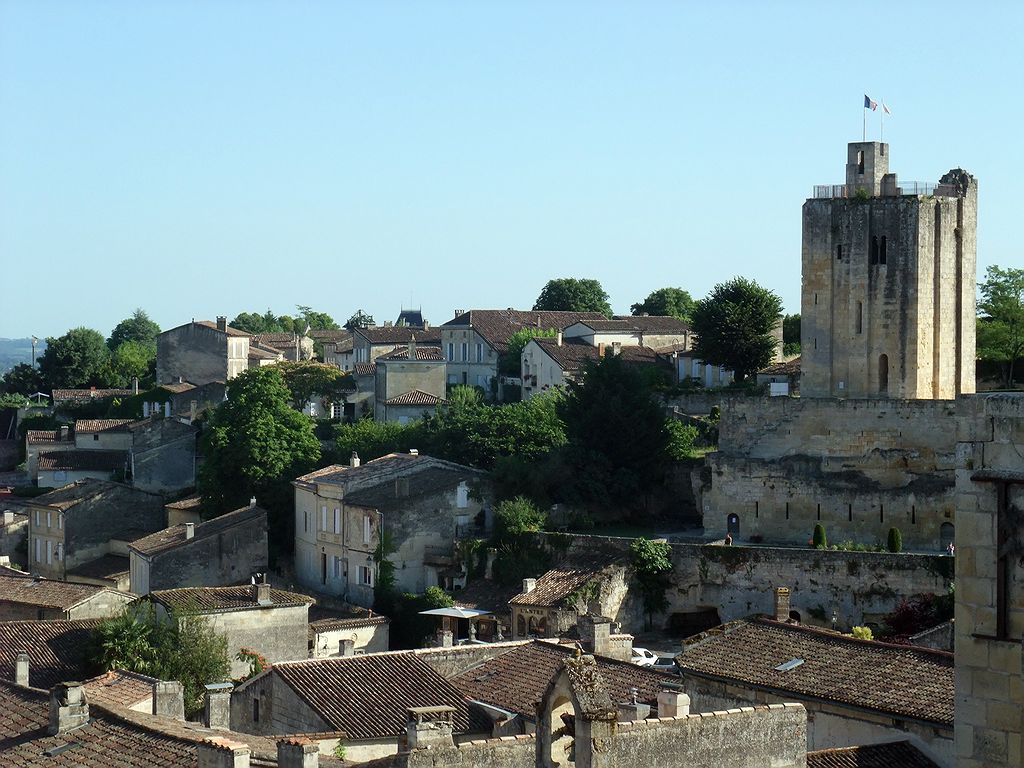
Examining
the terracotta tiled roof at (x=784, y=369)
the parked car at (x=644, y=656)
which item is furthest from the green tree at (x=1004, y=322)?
the parked car at (x=644, y=656)

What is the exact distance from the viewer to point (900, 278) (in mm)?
51812

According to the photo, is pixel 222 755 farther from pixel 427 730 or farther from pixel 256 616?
pixel 256 616

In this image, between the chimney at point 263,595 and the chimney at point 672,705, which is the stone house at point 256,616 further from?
the chimney at point 672,705

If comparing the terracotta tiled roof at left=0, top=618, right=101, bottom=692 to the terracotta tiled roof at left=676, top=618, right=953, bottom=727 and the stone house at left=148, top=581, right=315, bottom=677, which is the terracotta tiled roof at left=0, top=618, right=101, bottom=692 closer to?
the stone house at left=148, top=581, right=315, bottom=677

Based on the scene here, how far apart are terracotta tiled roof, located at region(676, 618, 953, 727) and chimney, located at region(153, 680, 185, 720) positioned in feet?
28.3

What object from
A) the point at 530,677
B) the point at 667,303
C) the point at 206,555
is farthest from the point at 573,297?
the point at 530,677

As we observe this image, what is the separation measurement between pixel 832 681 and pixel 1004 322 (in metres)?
40.4

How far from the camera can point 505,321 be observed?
271 ft

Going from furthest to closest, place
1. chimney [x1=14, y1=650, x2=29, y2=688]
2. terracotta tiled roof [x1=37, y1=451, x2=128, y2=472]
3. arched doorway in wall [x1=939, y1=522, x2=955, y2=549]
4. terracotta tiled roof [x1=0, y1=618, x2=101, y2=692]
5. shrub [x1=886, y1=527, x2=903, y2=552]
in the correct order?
terracotta tiled roof [x1=37, y1=451, x2=128, y2=472]
arched doorway in wall [x1=939, y1=522, x2=955, y2=549]
shrub [x1=886, y1=527, x2=903, y2=552]
terracotta tiled roof [x1=0, y1=618, x2=101, y2=692]
chimney [x1=14, y1=650, x2=29, y2=688]

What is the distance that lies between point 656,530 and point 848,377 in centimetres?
723

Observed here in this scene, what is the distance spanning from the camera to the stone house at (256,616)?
1670 inches

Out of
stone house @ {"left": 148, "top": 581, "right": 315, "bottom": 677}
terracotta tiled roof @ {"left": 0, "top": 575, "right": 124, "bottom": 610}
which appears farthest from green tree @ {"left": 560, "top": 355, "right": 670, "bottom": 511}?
terracotta tiled roof @ {"left": 0, "top": 575, "right": 124, "bottom": 610}

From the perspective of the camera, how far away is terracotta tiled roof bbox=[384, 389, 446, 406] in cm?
7131

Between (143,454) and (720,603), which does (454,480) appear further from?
(143,454)
